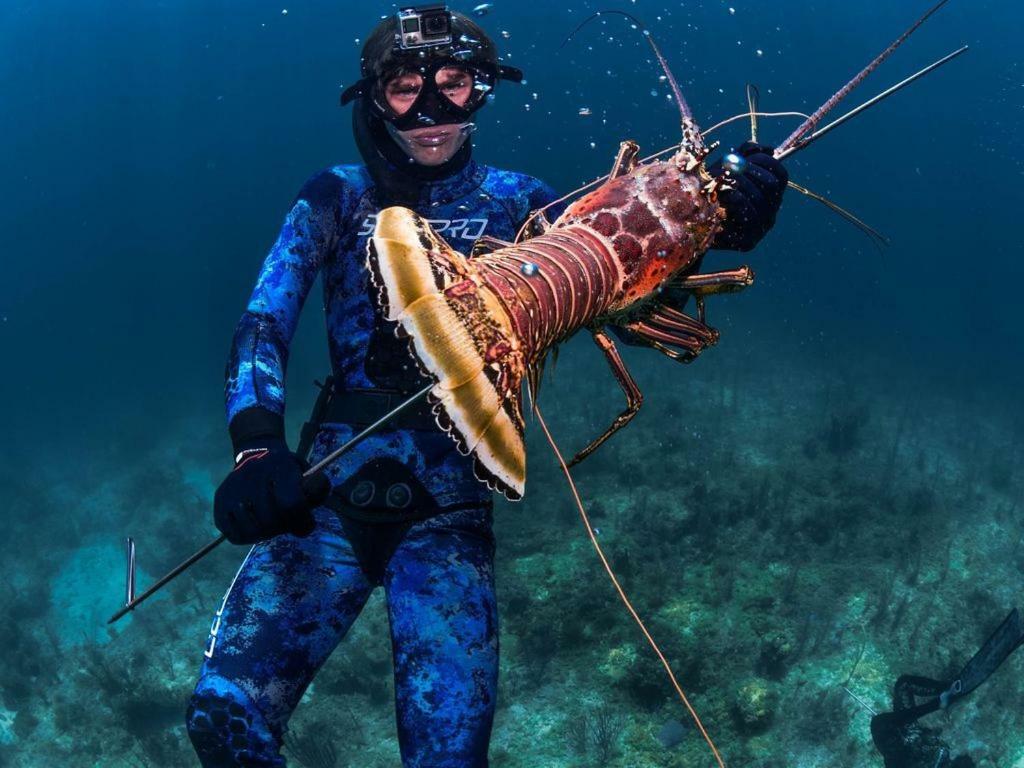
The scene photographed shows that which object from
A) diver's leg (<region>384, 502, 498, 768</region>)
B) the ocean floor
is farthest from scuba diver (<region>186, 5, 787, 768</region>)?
the ocean floor

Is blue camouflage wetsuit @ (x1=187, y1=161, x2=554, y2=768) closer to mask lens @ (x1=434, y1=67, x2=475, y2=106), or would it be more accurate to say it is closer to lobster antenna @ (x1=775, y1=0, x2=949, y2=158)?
mask lens @ (x1=434, y1=67, x2=475, y2=106)

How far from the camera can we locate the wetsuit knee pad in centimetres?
265

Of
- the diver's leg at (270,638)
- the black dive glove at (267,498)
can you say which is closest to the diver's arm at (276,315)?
the black dive glove at (267,498)

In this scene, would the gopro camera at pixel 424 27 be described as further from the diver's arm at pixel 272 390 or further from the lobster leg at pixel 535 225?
the lobster leg at pixel 535 225

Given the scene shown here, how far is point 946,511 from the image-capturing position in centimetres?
1091

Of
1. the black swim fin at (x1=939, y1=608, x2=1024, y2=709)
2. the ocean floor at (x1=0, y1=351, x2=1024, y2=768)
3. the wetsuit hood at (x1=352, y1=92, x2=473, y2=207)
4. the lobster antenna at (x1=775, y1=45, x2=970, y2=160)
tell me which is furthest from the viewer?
the ocean floor at (x1=0, y1=351, x2=1024, y2=768)

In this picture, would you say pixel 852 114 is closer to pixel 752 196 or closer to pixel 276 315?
pixel 752 196

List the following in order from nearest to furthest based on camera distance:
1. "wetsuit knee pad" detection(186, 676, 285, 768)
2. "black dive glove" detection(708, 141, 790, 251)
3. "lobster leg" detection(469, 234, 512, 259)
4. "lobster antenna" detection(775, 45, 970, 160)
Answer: "wetsuit knee pad" detection(186, 676, 285, 768), "lobster antenna" detection(775, 45, 970, 160), "black dive glove" detection(708, 141, 790, 251), "lobster leg" detection(469, 234, 512, 259)

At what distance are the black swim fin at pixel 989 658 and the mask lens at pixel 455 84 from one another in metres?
6.24

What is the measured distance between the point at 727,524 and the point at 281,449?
8491 mm

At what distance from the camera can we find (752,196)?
319 cm

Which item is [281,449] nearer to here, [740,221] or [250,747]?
[250,747]

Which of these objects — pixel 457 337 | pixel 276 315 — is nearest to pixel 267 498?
pixel 457 337

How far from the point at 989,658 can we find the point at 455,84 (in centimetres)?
654
